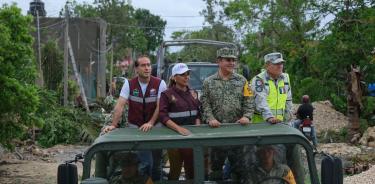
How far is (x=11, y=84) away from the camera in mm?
11148

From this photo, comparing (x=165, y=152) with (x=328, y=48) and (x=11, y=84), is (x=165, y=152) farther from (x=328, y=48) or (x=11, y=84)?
(x=328, y=48)

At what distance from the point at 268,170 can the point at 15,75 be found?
7846 mm

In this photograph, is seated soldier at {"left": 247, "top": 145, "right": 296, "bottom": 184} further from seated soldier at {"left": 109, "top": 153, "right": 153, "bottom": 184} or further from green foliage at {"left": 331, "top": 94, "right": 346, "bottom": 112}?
green foliage at {"left": 331, "top": 94, "right": 346, "bottom": 112}

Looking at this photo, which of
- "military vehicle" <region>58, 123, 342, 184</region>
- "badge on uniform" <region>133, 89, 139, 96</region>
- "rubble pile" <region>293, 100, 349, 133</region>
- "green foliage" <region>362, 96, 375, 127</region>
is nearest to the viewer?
"military vehicle" <region>58, 123, 342, 184</region>

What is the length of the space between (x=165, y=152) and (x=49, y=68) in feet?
65.4

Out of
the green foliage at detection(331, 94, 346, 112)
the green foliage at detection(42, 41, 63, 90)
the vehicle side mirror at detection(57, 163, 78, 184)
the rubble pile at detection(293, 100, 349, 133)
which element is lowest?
the rubble pile at detection(293, 100, 349, 133)

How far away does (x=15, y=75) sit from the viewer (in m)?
11.5

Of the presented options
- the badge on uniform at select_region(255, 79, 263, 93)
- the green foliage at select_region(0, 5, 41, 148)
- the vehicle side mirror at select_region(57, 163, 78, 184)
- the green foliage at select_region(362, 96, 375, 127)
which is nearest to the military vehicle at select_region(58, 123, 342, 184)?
the vehicle side mirror at select_region(57, 163, 78, 184)

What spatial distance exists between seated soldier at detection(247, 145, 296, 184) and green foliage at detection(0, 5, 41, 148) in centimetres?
737

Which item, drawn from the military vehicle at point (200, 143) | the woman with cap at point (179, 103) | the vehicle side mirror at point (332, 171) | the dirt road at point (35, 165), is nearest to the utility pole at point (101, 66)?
the dirt road at point (35, 165)

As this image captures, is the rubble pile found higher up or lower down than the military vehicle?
lower down

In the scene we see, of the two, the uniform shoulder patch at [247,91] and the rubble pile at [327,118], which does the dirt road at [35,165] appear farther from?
the rubble pile at [327,118]

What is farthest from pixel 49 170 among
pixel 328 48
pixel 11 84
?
pixel 328 48

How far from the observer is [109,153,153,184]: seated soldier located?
4648 mm
